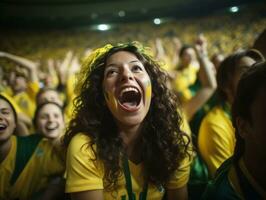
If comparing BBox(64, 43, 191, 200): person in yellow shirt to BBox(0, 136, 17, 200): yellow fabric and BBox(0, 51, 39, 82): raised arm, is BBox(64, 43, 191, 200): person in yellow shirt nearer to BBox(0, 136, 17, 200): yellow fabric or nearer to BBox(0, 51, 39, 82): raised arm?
BBox(0, 136, 17, 200): yellow fabric

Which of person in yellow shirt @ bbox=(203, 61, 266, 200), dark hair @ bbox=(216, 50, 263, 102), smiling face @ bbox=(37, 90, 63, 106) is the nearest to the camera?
person in yellow shirt @ bbox=(203, 61, 266, 200)

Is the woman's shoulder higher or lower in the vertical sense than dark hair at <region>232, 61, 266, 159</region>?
lower

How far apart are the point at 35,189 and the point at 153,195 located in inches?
27.6

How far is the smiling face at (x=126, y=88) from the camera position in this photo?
4.34ft

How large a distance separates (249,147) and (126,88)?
521mm

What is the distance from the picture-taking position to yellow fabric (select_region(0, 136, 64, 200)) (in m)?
1.67

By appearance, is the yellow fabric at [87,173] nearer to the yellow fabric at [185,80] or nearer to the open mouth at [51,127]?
the open mouth at [51,127]

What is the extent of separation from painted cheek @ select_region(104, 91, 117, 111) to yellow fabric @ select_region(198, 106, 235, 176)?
0.73 metres

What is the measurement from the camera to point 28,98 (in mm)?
3211

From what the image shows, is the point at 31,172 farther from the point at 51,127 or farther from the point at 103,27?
the point at 103,27

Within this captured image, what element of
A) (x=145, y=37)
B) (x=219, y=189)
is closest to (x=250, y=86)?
(x=219, y=189)

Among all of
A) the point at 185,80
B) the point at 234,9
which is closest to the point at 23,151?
→ the point at 185,80

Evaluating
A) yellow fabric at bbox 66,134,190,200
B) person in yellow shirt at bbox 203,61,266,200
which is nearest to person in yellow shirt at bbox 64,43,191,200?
yellow fabric at bbox 66,134,190,200

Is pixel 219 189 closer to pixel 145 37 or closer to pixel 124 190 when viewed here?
pixel 124 190
